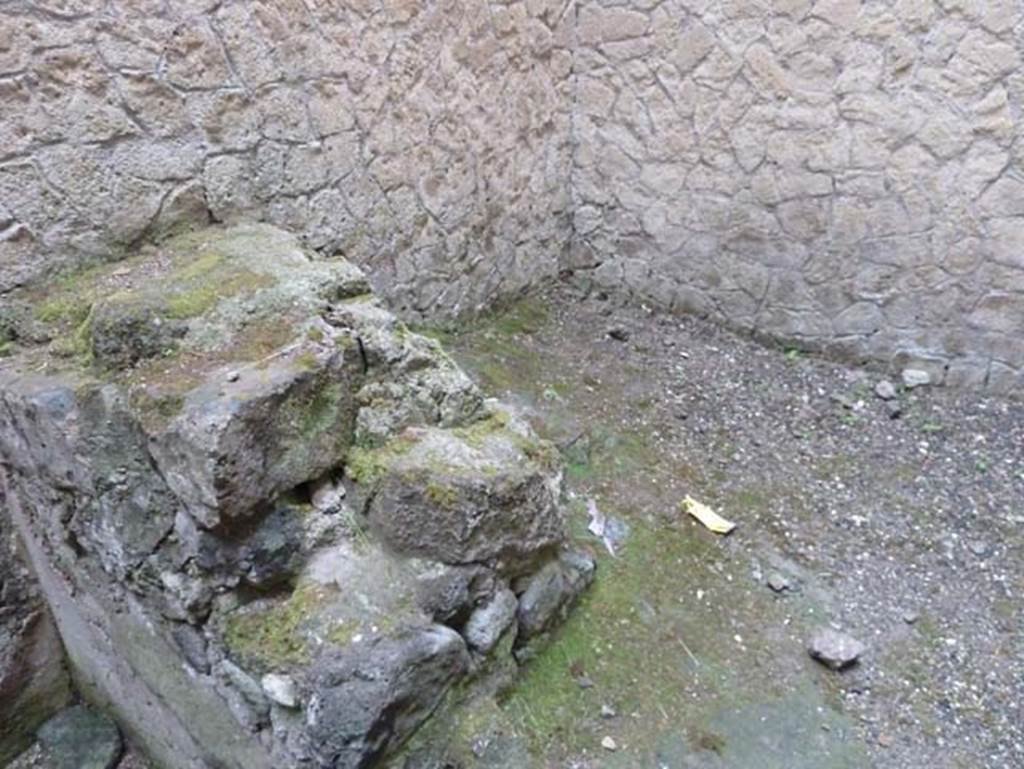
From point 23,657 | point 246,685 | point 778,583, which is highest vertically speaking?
point 246,685

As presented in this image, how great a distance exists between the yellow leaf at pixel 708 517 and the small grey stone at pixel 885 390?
3.42 ft

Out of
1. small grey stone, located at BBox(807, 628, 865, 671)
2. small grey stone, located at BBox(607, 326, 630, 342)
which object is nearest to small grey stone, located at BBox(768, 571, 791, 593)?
small grey stone, located at BBox(807, 628, 865, 671)

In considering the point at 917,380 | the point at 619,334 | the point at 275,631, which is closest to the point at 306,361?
the point at 275,631

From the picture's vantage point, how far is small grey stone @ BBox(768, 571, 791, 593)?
241 cm

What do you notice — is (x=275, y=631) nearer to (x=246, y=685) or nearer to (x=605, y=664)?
(x=246, y=685)

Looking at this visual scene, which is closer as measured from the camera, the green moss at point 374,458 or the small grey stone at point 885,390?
the green moss at point 374,458

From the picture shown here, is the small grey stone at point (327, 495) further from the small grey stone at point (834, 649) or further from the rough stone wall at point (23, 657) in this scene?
the small grey stone at point (834, 649)

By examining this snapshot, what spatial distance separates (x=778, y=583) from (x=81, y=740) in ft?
6.20

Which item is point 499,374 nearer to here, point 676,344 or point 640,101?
point 676,344

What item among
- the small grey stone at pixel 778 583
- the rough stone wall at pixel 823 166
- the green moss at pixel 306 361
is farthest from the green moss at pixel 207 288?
the rough stone wall at pixel 823 166

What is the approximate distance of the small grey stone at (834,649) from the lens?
2.18 meters

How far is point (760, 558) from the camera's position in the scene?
8.29 ft

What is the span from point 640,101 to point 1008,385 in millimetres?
1734

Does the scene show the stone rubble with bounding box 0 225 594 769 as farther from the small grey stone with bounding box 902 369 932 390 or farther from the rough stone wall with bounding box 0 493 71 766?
the small grey stone with bounding box 902 369 932 390
